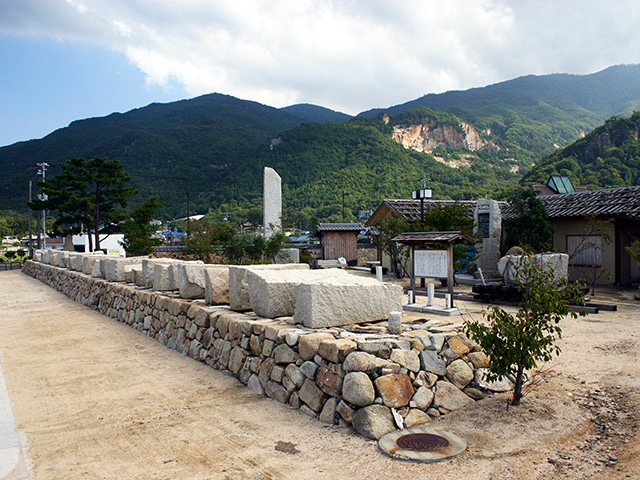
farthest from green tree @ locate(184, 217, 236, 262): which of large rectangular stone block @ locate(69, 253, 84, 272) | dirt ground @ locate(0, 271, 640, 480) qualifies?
dirt ground @ locate(0, 271, 640, 480)

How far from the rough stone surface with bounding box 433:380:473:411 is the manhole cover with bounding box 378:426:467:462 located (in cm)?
49

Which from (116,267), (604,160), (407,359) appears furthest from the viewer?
(604,160)

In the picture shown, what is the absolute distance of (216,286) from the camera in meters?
7.28

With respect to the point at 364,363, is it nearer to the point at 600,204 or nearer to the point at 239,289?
the point at 239,289

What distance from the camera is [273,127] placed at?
111500 millimetres

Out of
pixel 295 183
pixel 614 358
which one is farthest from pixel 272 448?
pixel 295 183

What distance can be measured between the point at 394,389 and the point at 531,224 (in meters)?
15.3

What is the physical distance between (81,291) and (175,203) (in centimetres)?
5149

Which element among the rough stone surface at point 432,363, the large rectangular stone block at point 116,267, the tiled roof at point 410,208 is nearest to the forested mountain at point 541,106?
the tiled roof at point 410,208

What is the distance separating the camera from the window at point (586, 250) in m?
16.8

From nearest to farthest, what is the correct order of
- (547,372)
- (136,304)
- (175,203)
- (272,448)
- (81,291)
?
(272,448) < (547,372) < (136,304) < (81,291) < (175,203)

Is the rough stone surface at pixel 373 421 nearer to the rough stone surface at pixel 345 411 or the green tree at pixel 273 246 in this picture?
the rough stone surface at pixel 345 411

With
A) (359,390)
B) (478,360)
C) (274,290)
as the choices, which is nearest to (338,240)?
(274,290)

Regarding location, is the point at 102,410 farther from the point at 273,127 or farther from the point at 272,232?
the point at 273,127
